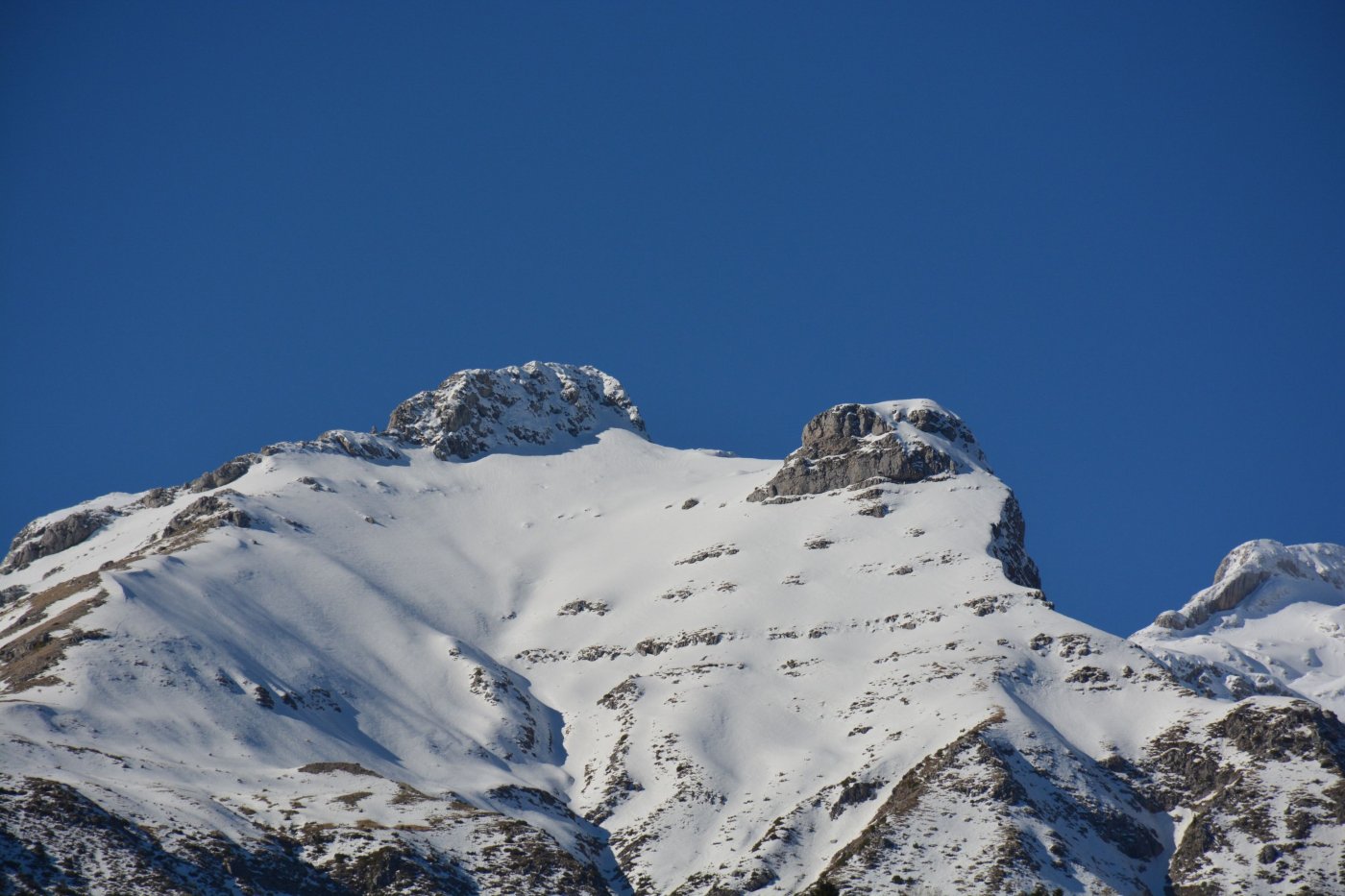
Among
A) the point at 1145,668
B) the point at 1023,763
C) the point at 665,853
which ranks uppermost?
the point at 1145,668

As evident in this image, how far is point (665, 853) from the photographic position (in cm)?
17212

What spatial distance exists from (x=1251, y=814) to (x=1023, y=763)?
75.1 feet

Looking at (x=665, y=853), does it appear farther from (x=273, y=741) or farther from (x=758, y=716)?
(x=273, y=741)

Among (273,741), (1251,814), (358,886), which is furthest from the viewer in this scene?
(273,741)

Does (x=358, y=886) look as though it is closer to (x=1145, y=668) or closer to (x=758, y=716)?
(x=758, y=716)

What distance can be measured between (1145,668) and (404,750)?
288 ft

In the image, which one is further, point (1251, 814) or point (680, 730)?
point (680, 730)

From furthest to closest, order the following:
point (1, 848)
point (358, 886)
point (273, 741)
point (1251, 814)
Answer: point (273, 741) < point (1251, 814) < point (358, 886) < point (1, 848)

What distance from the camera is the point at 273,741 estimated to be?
189 meters

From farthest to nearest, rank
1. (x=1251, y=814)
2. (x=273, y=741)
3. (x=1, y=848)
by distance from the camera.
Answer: (x=273, y=741) < (x=1251, y=814) < (x=1, y=848)

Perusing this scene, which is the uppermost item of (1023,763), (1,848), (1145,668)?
(1145,668)

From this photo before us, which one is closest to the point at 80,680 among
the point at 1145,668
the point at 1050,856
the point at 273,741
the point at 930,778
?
the point at 273,741

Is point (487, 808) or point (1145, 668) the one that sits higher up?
point (1145, 668)

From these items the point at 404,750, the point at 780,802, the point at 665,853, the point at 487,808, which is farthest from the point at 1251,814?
the point at 404,750
